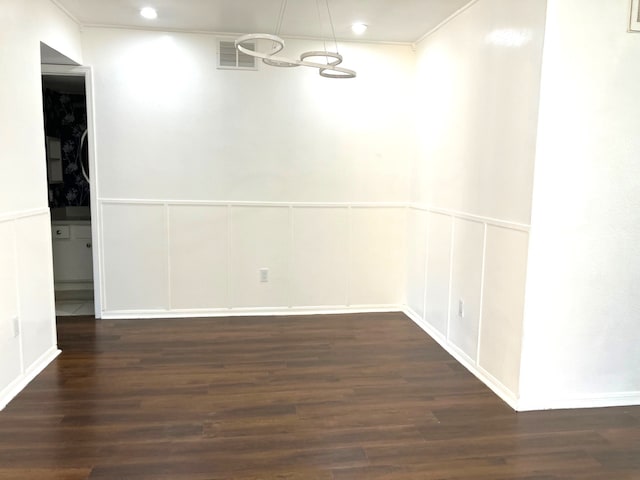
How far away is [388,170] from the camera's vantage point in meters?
4.76

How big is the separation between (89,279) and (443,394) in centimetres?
389

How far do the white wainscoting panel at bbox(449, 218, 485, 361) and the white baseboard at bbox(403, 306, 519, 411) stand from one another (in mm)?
51

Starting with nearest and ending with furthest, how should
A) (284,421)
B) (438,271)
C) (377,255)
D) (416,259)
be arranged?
1. (284,421)
2. (438,271)
3. (416,259)
4. (377,255)

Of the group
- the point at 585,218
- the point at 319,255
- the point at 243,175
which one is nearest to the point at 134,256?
the point at 243,175

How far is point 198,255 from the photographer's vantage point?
4.54 m

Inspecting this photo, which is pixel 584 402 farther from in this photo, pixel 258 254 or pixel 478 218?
pixel 258 254

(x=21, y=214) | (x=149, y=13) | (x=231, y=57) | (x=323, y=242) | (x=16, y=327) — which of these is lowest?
(x=16, y=327)

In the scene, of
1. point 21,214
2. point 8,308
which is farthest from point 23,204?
point 8,308

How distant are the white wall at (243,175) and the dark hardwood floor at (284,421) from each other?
33.8 inches

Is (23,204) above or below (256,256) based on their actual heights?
above

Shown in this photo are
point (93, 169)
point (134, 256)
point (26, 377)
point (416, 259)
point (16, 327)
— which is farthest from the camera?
point (416, 259)

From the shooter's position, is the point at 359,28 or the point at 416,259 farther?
the point at 416,259

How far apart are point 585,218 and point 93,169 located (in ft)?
13.0

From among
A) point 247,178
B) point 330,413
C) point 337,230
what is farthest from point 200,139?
point 330,413
